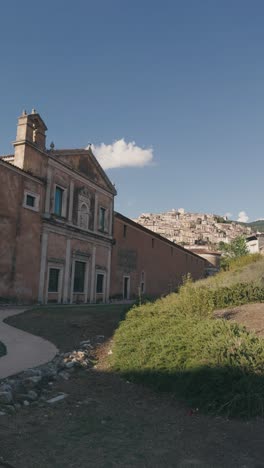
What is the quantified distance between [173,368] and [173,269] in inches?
1633

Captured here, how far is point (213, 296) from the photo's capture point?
44.9ft

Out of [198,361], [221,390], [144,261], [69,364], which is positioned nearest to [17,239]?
[69,364]

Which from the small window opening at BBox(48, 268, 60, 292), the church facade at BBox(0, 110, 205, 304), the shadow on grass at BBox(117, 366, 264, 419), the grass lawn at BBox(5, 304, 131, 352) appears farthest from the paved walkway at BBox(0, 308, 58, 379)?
the small window opening at BBox(48, 268, 60, 292)

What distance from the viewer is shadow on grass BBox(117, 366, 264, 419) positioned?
6.18m

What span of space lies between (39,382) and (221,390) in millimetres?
3458

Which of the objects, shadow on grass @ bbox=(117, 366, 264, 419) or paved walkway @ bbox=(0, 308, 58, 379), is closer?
shadow on grass @ bbox=(117, 366, 264, 419)

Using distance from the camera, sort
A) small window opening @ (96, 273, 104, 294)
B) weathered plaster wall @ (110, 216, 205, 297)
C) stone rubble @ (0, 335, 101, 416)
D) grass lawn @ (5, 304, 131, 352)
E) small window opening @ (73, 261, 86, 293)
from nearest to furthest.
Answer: stone rubble @ (0, 335, 101, 416)
grass lawn @ (5, 304, 131, 352)
small window opening @ (73, 261, 86, 293)
small window opening @ (96, 273, 104, 294)
weathered plaster wall @ (110, 216, 205, 297)

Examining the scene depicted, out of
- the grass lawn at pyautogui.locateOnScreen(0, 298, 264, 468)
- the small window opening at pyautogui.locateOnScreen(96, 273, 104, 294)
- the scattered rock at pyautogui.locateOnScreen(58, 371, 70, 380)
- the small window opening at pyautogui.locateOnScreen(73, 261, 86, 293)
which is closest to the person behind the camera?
the grass lawn at pyautogui.locateOnScreen(0, 298, 264, 468)

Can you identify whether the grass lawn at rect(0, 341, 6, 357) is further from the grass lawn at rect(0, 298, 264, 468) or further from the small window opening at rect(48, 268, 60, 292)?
the small window opening at rect(48, 268, 60, 292)

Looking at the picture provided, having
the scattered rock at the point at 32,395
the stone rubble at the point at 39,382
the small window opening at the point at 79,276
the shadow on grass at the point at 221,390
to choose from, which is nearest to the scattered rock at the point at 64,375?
the stone rubble at the point at 39,382

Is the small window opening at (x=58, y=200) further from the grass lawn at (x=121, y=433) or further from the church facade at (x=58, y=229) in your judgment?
the grass lawn at (x=121, y=433)

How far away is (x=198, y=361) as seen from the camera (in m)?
7.13

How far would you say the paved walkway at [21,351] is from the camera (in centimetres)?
844

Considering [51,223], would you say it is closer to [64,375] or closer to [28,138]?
[28,138]
